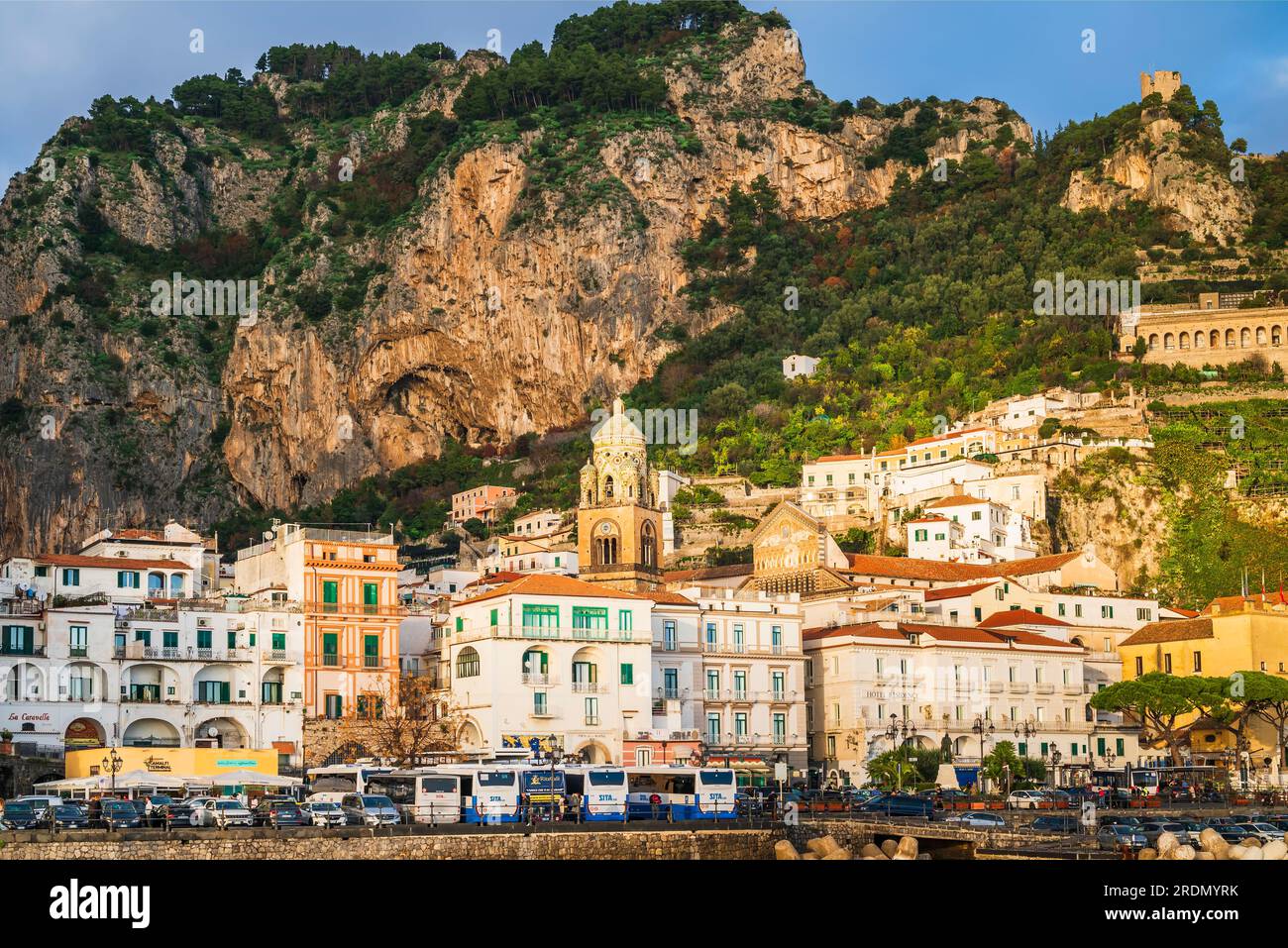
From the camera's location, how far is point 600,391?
6211 inches

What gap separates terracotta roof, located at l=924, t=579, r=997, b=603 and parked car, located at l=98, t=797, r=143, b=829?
4825cm

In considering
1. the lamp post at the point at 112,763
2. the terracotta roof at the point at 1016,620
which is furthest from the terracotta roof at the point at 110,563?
the terracotta roof at the point at 1016,620

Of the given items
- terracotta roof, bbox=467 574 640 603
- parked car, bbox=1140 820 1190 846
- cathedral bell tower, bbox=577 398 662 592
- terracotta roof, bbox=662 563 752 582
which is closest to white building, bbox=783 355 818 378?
terracotta roof, bbox=662 563 752 582

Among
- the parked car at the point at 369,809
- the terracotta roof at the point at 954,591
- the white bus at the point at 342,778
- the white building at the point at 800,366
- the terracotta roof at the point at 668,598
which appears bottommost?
the parked car at the point at 369,809

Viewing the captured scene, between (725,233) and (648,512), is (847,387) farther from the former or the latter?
(648,512)

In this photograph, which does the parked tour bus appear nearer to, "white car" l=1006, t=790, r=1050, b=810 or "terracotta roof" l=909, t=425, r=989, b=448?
"white car" l=1006, t=790, r=1050, b=810

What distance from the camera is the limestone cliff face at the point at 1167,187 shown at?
148250 mm

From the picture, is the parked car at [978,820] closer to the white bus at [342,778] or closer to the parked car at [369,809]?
the parked car at [369,809]

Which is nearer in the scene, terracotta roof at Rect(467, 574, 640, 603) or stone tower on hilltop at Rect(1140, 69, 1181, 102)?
terracotta roof at Rect(467, 574, 640, 603)

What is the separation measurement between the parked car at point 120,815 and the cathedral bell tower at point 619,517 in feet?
139

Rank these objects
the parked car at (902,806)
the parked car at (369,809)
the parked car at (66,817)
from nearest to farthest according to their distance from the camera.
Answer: the parked car at (66,817) → the parked car at (369,809) → the parked car at (902,806)

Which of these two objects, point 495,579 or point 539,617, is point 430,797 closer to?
point 539,617

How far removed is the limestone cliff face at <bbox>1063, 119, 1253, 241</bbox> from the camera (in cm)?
14825
